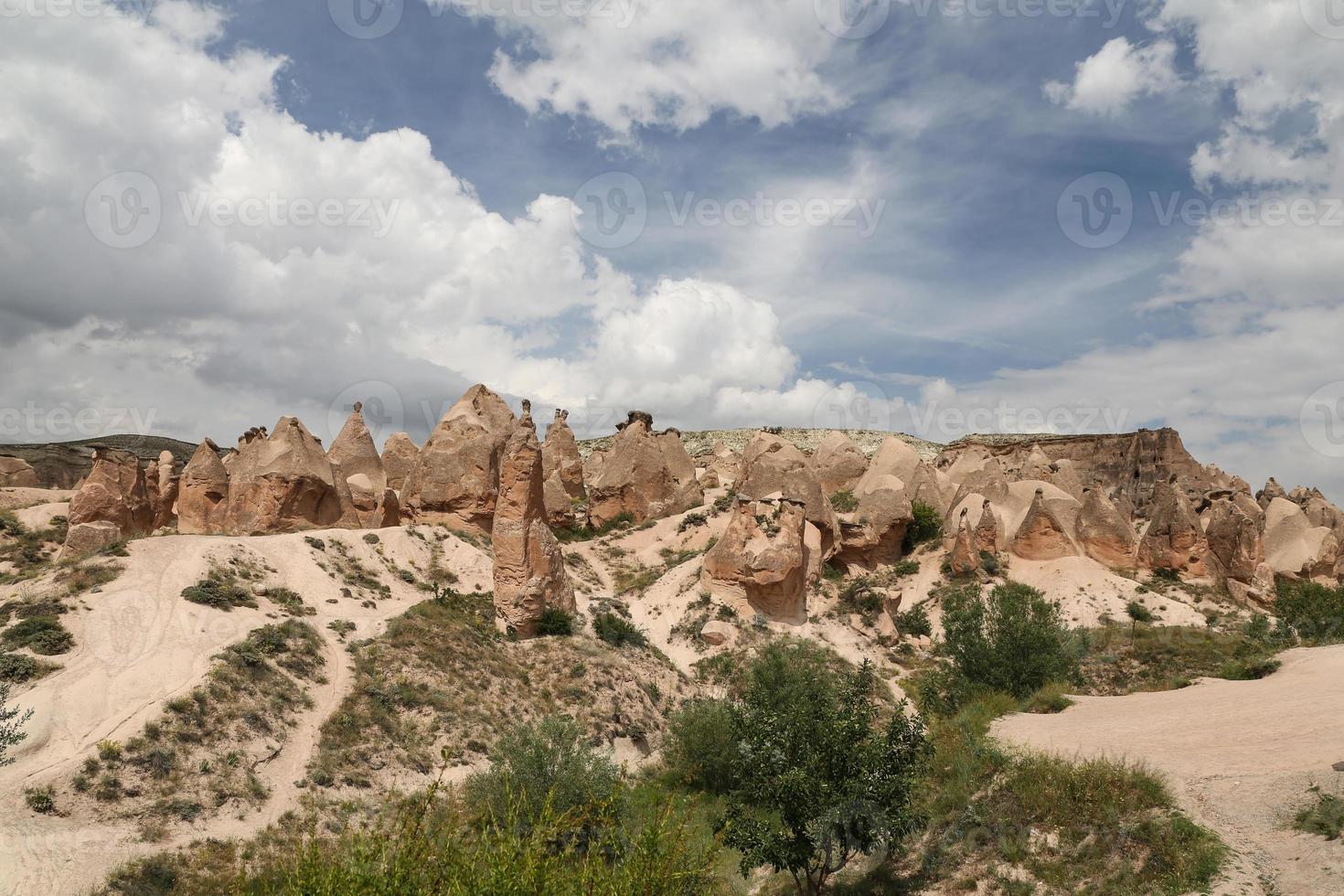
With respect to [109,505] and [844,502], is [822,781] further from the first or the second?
[844,502]

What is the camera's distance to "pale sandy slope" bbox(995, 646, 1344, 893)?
26.0 ft

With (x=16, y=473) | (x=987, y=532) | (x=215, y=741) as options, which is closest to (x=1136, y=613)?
(x=987, y=532)

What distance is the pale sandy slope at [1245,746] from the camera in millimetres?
7910

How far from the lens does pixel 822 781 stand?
926cm

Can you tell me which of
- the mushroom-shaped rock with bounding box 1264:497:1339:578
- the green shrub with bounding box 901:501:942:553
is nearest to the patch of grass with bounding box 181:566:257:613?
the green shrub with bounding box 901:501:942:553

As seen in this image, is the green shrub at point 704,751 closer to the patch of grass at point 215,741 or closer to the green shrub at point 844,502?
the patch of grass at point 215,741

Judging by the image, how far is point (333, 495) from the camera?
28188 mm

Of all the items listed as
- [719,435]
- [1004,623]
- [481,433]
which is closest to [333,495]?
[481,433]

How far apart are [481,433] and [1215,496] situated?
101 feet

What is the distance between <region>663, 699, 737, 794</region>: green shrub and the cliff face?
37142 millimetres

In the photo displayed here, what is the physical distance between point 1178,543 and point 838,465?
51.5 feet

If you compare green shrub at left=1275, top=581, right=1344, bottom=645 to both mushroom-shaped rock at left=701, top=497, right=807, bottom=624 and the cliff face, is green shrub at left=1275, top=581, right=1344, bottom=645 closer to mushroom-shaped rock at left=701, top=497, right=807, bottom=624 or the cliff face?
mushroom-shaped rock at left=701, top=497, right=807, bottom=624

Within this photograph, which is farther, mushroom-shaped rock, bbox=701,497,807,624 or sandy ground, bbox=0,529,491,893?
mushroom-shaped rock, bbox=701,497,807,624

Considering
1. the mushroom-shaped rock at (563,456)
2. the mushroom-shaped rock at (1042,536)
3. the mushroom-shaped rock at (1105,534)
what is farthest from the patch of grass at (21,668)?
the mushroom-shaped rock at (1105,534)
